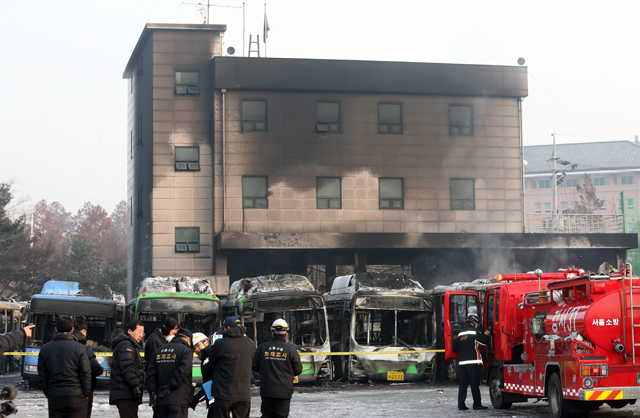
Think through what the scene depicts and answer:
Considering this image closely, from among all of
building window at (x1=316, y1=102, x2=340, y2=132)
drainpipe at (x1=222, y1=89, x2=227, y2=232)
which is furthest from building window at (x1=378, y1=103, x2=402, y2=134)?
drainpipe at (x1=222, y1=89, x2=227, y2=232)

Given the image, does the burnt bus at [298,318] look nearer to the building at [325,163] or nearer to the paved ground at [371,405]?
the paved ground at [371,405]

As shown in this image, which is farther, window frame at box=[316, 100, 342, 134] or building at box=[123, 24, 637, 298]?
window frame at box=[316, 100, 342, 134]

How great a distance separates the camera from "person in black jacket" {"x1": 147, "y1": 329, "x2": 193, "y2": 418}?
1024cm

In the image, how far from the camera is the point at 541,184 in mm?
144250

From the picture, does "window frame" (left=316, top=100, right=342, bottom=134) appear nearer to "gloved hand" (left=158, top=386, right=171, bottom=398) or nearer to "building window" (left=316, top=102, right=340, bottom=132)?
A: "building window" (left=316, top=102, right=340, bottom=132)

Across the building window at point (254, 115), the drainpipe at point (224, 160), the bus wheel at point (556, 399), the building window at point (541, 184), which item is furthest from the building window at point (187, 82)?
the building window at point (541, 184)

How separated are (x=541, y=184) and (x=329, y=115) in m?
111

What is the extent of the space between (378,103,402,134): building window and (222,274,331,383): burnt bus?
16584 millimetres

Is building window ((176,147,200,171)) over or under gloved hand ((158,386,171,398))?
over

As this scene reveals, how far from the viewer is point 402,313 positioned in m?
25.5

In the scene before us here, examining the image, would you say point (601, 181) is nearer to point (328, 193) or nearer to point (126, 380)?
point (328, 193)

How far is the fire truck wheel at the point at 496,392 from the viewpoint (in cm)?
1720

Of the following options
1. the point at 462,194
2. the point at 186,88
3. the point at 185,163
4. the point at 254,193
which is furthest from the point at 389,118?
the point at 185,163

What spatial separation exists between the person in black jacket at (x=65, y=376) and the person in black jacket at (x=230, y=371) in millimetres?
1489
